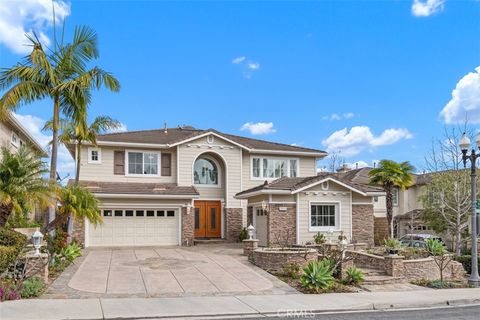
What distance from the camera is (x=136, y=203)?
2450 cm

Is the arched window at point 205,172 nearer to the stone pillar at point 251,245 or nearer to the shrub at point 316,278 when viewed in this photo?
the stone pillar at point 251,245

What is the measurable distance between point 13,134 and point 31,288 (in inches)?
601

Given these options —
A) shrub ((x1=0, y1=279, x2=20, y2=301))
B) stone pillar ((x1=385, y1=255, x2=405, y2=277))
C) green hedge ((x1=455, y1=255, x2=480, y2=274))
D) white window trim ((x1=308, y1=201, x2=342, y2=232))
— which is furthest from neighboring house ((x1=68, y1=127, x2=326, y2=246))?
shrub ((x1=0, y1=279, x2=20, y2=301))

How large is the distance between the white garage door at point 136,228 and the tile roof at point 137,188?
3.66ft

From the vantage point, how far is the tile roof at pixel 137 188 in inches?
942

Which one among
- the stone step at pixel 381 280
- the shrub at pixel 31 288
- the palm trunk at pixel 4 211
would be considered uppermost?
the palm trunk at pixel 4 211

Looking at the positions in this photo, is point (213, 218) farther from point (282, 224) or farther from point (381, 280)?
point (381, 280)

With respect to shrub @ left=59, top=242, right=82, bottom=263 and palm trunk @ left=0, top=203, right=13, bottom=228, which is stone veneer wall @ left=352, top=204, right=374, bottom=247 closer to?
shrub @ left=59, top=242, right=82, bottom=263

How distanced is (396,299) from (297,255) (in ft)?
13.6

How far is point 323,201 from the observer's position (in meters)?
23.6

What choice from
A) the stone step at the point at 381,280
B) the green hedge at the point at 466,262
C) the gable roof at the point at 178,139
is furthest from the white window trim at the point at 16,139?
the green hedge at the point at 466,262

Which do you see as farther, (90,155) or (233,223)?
(233,223)

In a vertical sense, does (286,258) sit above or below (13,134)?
below

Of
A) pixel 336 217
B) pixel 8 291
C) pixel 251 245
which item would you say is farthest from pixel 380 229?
pixel 8 291
